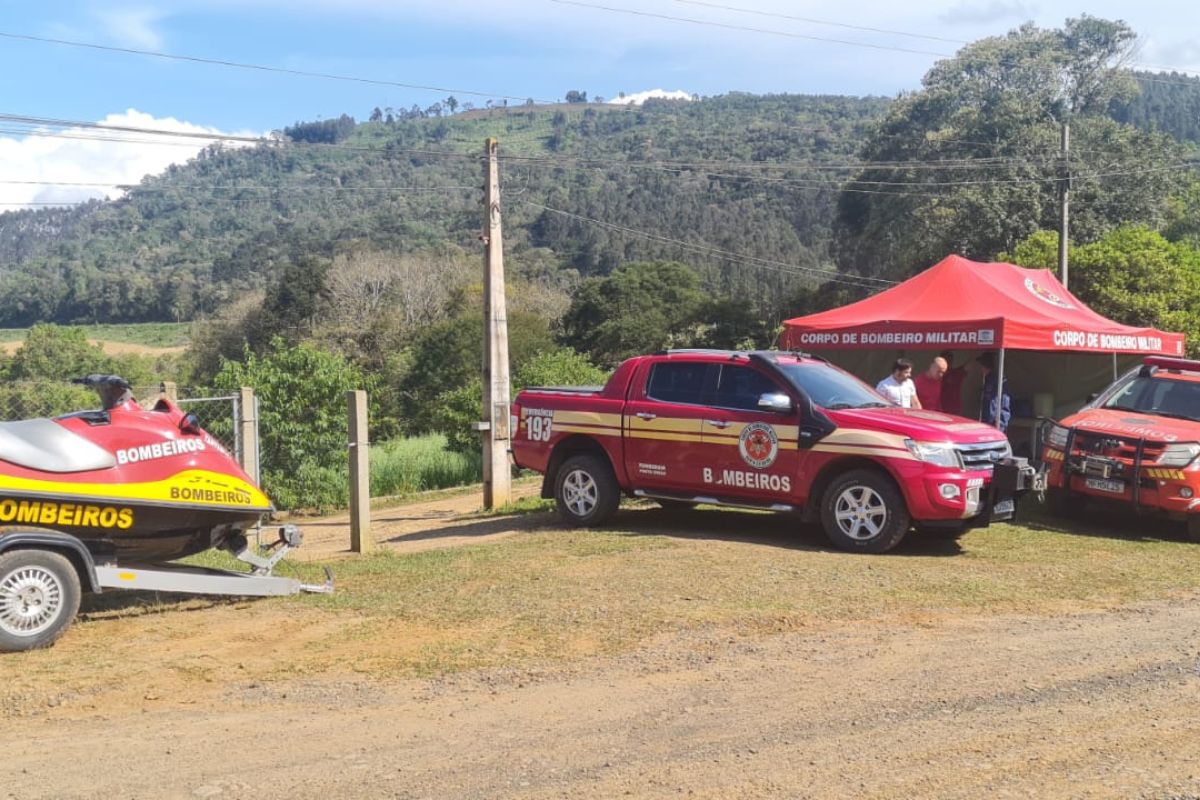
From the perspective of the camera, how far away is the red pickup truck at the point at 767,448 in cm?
991

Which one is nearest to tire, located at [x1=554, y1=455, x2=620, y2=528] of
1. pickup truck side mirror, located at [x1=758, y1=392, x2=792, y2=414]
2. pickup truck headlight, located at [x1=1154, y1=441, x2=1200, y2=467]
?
pickup truck side mirror, located at [x1=758, y1=392, x2=792, y2=414]

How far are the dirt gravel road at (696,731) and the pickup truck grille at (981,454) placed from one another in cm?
303

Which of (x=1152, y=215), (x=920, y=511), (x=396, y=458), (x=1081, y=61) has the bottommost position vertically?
(x=396, y=458)

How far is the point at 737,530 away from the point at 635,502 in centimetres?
264

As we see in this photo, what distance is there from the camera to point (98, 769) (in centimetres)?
504

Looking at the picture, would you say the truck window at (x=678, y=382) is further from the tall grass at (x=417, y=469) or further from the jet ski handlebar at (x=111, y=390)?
the tall grass at (x=417, y=469)

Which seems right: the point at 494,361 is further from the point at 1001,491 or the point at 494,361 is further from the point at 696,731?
the point at 696,731

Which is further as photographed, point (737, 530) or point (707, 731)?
point (737, 530)

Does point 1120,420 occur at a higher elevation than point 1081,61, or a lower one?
lower

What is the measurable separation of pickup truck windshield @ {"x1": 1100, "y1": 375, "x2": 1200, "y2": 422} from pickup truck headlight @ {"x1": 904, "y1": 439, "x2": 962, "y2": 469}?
379 cm

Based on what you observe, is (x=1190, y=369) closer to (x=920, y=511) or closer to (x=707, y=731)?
(x=920, y=511)

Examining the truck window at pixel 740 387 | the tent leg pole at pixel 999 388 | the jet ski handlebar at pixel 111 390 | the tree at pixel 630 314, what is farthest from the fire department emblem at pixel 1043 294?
the tree at pixel 630 314

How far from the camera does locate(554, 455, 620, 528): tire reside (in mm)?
11609

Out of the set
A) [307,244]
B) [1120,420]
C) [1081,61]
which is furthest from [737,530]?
[307,244]
